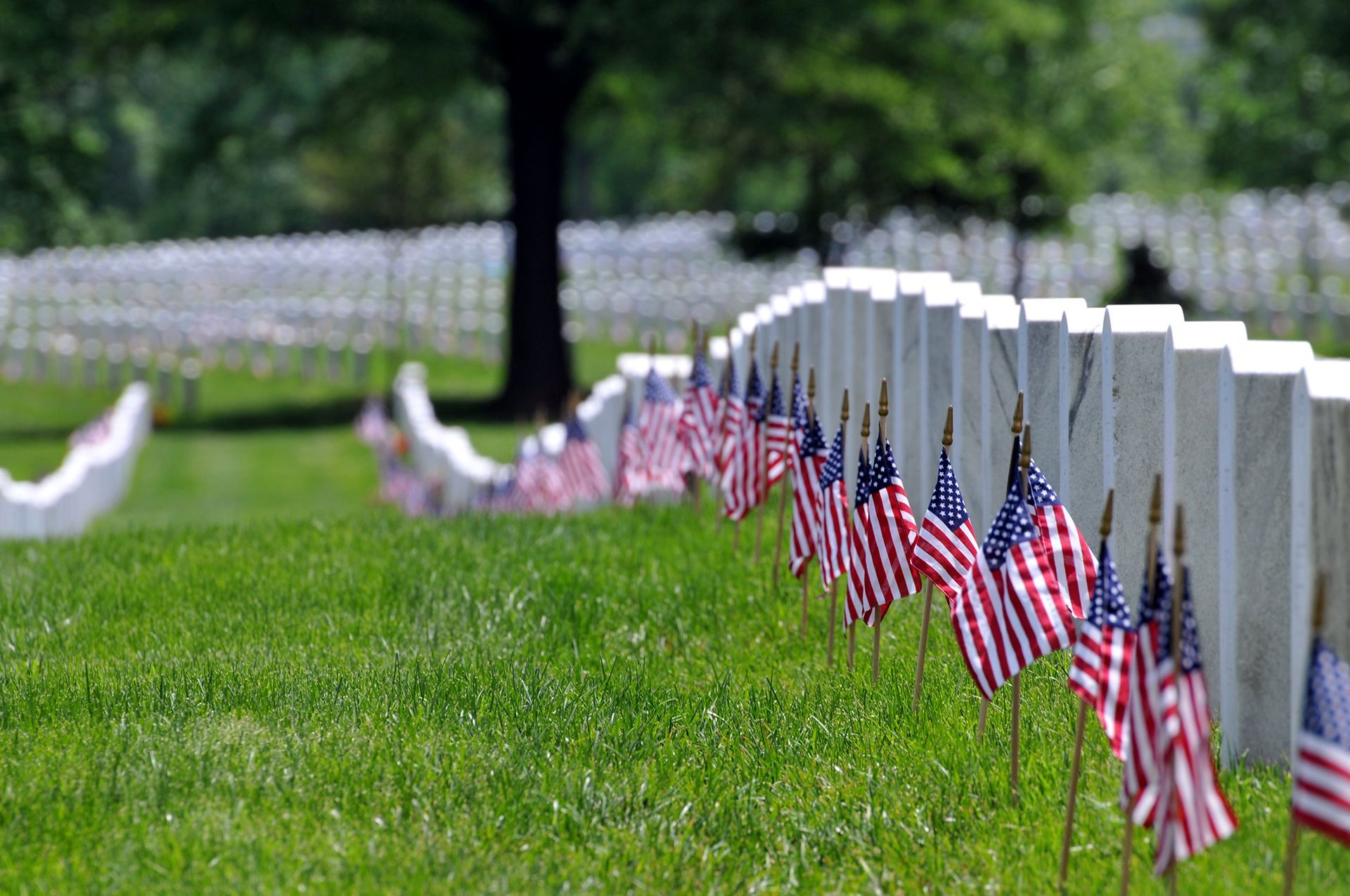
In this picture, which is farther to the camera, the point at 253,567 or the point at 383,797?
the point at 253,567

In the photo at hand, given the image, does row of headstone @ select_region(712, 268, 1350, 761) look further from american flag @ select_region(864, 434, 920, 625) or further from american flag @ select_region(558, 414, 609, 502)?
american flag @ select_region(558, 414, 609, 502)

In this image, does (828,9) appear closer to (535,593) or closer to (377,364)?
(377,364)

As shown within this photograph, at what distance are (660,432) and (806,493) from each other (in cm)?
330

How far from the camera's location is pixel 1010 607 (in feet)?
13.6

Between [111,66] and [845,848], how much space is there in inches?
864

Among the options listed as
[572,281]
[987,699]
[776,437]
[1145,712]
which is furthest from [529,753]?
[572,281]

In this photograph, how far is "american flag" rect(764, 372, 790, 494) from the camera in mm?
6879

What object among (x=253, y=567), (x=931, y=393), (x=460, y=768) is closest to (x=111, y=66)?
(x=253, y=567)

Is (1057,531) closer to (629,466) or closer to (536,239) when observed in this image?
(629,466)

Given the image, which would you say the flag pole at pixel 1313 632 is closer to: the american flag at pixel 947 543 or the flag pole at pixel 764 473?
the american flag at pixel 947 543

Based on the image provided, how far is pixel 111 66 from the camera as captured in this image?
23516 millimetres

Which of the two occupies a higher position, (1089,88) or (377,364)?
(1089,88)

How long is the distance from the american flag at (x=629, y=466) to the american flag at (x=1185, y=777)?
19.4 ft

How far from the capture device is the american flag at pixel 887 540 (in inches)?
193
